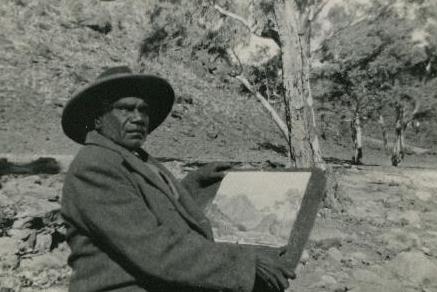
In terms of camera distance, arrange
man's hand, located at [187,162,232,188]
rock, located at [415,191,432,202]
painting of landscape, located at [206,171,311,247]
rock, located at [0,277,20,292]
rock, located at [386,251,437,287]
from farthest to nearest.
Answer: rock, located at [415,191,432,202] → rock, located at [386,251,437,287] → rock, located at [0,277,20,292] → man's hand, located at [187,162,232,188] → painting of landscape, located at [206,171,311,247]

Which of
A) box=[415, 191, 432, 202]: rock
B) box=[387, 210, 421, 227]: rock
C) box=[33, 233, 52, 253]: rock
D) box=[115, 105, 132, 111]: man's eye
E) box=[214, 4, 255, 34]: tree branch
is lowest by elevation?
box=[415, 191, 432, 202]: rock

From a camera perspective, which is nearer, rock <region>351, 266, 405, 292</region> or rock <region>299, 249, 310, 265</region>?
rock <region>351, 266, 405, 292</region>

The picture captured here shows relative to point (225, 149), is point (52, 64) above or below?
above

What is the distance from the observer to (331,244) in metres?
6.02

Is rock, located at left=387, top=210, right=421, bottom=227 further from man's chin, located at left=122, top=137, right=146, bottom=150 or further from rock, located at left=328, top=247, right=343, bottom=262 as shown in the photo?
man's chin, located at left=122, top=137, right=146, bottom=150

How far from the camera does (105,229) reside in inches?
61.2

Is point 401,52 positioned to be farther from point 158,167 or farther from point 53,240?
point 158,167

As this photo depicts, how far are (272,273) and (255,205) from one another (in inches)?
21.8

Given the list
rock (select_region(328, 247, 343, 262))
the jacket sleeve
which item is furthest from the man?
rock (select_region(328, 247, 343, 262))

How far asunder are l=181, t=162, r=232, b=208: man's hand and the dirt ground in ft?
7.75

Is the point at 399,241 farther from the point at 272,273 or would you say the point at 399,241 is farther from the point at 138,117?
the point at 138,117

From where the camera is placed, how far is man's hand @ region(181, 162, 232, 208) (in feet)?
7.58

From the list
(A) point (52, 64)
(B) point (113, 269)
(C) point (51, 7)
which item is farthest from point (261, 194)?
(C) point (51, 7)

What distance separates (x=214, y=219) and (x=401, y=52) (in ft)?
70.8
